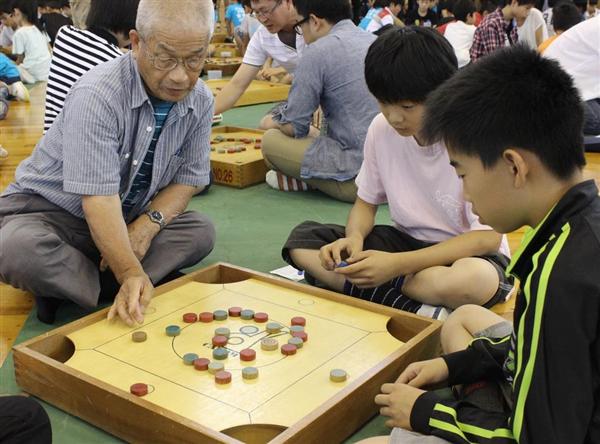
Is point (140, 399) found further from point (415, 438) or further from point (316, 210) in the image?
point (316, 210)

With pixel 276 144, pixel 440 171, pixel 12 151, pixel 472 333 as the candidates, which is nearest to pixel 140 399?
pixel 472 333

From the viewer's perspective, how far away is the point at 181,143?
1.76m

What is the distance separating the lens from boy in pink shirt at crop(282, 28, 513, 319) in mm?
1505

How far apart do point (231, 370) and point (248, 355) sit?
45 mm

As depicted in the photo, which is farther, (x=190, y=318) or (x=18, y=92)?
(x=18, y=92)

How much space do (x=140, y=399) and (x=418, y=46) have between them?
0.89 m

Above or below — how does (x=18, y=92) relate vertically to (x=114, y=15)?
below

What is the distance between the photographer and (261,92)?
4.76m

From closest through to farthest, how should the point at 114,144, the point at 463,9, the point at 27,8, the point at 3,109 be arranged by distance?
the point at 114,144 → the point at 3,109 → the point at 463,9 → the point at 27,8

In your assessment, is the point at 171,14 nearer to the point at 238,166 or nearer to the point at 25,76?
the point at 238,166

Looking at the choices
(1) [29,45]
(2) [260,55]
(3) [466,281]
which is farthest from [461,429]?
(1) [29,45]

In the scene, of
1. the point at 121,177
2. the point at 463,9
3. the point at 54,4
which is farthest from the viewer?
the point at 54,4

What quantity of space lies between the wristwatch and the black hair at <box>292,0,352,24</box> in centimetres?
119

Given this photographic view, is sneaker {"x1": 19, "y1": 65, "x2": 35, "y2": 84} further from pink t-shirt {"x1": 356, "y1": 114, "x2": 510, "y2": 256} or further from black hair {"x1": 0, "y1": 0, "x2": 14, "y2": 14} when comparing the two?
pink t-shirt {"x1": 356, "y1": 114, "x2": 510, "y2": 256}
